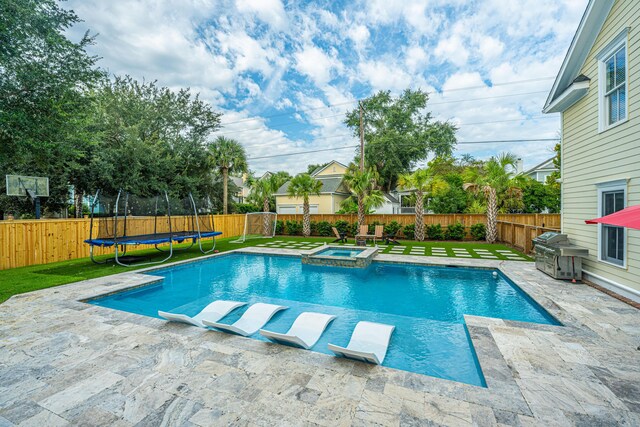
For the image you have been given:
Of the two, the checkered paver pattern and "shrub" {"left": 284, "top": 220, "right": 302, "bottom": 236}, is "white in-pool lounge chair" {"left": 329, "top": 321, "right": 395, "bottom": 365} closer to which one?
the checkered paver pattern

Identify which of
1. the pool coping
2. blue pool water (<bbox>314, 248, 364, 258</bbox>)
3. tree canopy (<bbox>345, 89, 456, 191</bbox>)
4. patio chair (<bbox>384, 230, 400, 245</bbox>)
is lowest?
the pool coping

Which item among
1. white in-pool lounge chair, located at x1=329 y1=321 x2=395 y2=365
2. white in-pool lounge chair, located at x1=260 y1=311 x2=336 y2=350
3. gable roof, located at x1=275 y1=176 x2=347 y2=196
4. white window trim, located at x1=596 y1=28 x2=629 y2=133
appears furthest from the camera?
gable roof, located at x1=275 y1=176 x2=347 y2=196

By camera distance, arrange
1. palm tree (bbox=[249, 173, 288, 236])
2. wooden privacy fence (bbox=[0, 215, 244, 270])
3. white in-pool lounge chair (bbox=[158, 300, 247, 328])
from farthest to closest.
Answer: palm tree (bbox=[249, 173, 288, 236])
wooden privacy fence (bbox=[0, 215, 244, 270])
white in-pool lounge chair (bbox=[158, 300, 247, 328])

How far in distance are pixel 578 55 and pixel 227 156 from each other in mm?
19219

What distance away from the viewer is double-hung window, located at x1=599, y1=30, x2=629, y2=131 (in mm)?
5535

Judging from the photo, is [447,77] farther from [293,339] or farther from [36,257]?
[36,257]

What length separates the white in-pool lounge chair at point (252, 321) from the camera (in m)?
4.07

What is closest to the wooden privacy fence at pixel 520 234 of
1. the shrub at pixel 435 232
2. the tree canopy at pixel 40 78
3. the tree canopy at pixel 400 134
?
the shrub at pixel 435 232

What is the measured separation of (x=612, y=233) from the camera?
237 inches

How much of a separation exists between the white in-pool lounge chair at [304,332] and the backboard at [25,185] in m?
11.4

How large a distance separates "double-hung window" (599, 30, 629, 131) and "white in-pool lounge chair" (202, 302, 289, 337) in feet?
25.2

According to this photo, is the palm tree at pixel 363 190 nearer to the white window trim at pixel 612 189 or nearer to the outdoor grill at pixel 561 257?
the outdoor grill at pixel 561 257

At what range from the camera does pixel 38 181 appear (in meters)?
10.2

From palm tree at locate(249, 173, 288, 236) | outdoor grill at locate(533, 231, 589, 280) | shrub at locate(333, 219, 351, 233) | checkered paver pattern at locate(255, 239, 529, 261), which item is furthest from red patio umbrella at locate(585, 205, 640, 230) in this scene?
palm tree at locate(249, 173, 288, 236)
